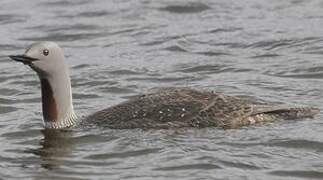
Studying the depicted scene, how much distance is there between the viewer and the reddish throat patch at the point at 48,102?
38.0 feet

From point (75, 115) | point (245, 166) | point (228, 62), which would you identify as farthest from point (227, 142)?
point (228, 62)

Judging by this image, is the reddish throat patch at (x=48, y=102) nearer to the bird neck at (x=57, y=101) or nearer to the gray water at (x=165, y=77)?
the bird neck at (x=57, y=101)

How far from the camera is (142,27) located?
695 inches

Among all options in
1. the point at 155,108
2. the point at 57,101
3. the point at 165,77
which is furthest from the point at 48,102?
the point at 165,77

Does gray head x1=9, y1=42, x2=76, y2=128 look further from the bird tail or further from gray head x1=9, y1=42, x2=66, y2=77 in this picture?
the bird tail

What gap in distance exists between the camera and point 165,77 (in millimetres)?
14273

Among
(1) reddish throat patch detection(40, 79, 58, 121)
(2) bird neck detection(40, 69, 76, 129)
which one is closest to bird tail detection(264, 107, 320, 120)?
(2) bird neck detection(40, 69, 76, 129)

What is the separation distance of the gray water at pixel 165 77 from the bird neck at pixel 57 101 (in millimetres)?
131

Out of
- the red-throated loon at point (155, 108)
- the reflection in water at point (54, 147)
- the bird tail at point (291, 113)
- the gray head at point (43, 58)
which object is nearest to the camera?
the reflection in water at point (54, 147)

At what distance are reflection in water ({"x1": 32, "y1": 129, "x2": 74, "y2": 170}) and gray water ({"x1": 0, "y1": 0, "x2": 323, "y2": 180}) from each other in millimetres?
12

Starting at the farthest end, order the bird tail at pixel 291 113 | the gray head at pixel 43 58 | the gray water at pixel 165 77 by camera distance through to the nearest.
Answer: the bird tail at pixel 291 113 → the gray head at pixel 43 58 → the gray water at pixel 165 77

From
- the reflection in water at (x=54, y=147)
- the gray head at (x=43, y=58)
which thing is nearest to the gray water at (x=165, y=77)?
the reflection in water at (x=54, y=147)

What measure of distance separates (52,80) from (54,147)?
0.72 metres

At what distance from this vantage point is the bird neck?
37.9 feet
